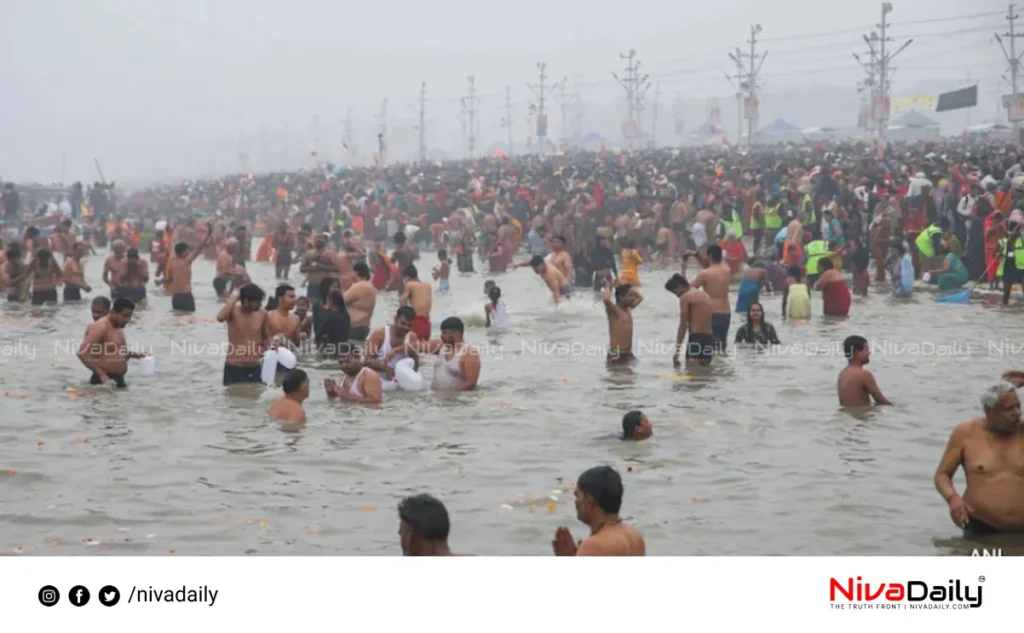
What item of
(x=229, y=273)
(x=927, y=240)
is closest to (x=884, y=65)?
(x=927, y=240)

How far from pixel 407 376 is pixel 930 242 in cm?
1092

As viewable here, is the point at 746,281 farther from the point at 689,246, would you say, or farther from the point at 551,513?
the point at 689,246

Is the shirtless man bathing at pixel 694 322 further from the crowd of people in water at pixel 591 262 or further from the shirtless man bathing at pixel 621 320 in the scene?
the shirtless man bathing at pixel 621 320

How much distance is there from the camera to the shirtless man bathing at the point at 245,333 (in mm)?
11742

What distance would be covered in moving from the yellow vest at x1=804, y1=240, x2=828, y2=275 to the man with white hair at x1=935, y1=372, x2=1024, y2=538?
12828 mm

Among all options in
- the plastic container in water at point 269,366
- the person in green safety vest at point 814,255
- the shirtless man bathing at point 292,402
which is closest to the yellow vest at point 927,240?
the person in green safety vest at point 814,255

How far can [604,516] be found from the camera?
538 cm

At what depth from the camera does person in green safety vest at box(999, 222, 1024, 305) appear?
57.6 feet

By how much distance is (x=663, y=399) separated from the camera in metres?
12.3

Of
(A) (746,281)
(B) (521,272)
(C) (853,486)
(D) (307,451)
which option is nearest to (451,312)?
(A) (746,281)

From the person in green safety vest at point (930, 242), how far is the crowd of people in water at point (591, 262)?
4 centimetres

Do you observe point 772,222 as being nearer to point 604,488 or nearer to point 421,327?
point 421,327

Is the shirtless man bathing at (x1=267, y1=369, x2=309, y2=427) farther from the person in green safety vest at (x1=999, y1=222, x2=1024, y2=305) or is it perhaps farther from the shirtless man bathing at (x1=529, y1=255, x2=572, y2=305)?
the person in green safety vest at (x1=999, y1=222, x2=1024, y2=305)

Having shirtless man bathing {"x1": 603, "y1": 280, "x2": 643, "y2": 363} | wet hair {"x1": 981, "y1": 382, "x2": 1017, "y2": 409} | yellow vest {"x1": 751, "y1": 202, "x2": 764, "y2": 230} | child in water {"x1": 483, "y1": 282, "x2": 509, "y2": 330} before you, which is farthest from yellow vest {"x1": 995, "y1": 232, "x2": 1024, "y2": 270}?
wet hair {"x1": 981, "y1": 382, "x2": 1017, "y2": 409}
